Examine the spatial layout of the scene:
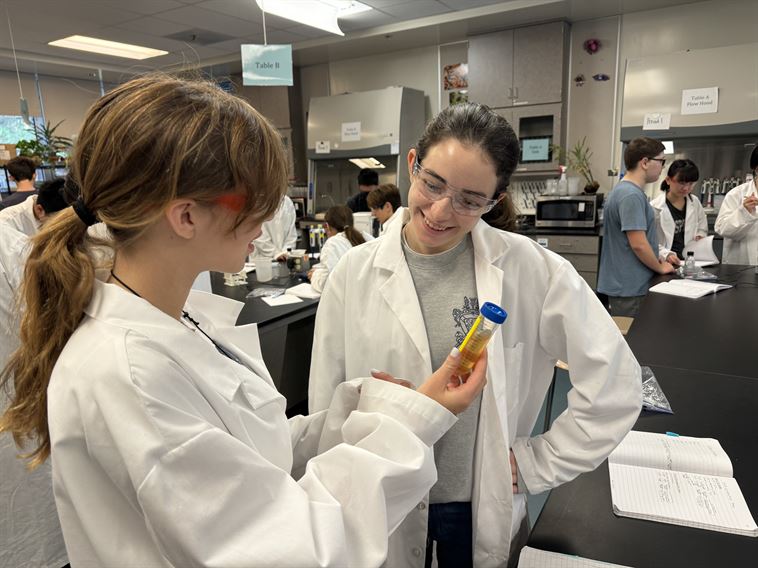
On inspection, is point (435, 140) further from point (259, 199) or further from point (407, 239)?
point (259, 199)

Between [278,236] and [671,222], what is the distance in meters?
3.08

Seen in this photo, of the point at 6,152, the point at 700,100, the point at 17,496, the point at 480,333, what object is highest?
the point at 700,100

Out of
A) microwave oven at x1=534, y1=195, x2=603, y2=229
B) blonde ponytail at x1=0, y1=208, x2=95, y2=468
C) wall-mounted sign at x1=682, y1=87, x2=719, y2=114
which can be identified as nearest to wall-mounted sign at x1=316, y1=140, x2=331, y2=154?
microwave oven at x1=534, y1=195, x2=603, y2=229

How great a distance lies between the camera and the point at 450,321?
3.76ft

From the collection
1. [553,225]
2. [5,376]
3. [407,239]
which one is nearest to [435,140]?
[407,239]

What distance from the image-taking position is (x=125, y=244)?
70 cm

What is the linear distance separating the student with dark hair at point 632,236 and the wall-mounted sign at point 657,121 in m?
1.69

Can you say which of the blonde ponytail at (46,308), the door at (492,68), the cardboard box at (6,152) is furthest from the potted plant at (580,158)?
the cardboard box at (6,152)

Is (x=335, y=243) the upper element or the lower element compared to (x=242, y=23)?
lower

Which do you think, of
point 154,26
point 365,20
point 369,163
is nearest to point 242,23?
point 154,26

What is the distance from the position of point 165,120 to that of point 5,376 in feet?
1.53

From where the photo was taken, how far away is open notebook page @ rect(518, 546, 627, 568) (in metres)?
0.88

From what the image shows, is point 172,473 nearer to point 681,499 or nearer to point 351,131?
point 681,499

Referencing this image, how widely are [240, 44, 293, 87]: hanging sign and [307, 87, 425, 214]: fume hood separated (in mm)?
2594
